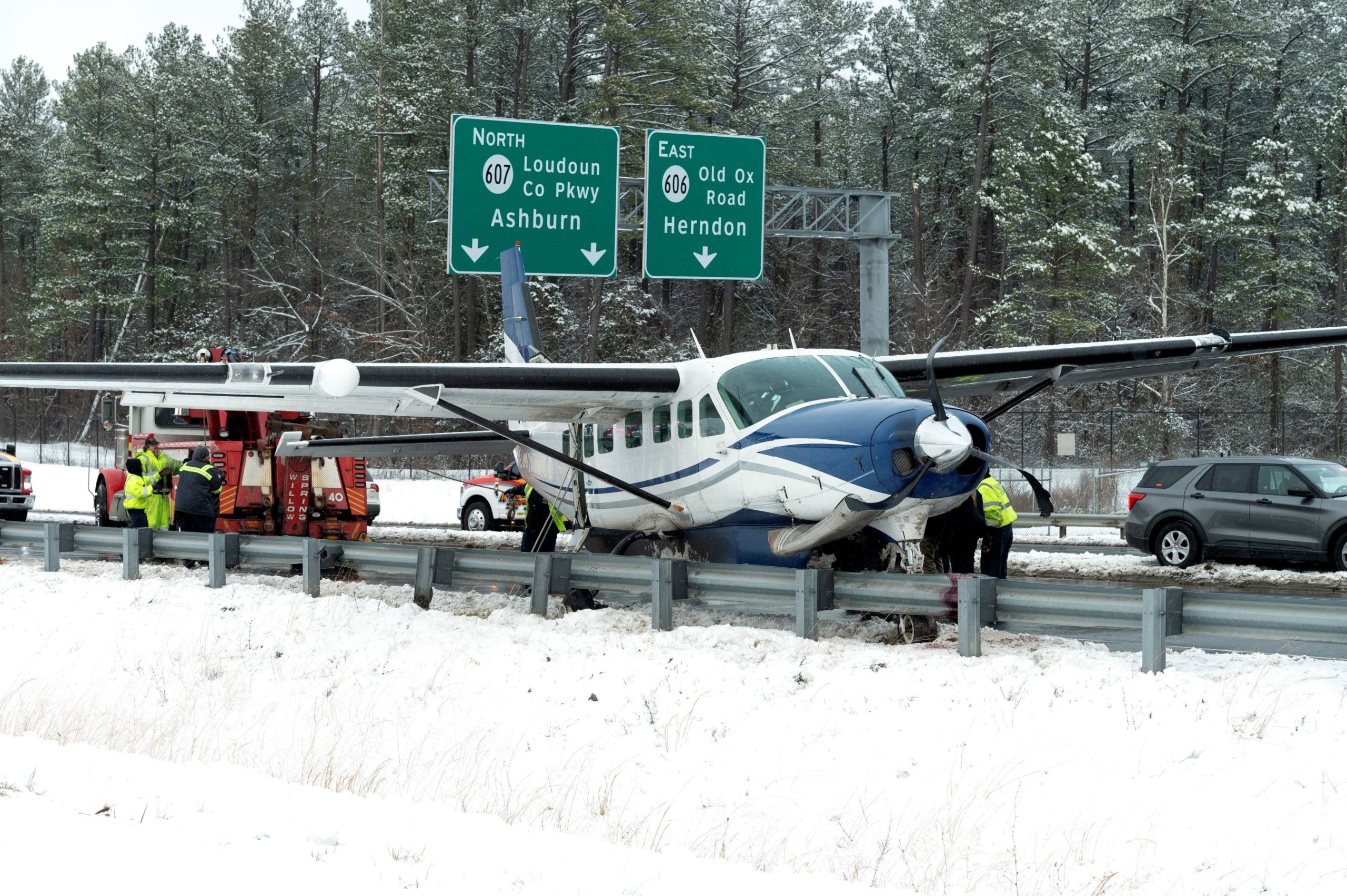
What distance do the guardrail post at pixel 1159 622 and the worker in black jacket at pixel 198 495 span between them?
12.9 meters

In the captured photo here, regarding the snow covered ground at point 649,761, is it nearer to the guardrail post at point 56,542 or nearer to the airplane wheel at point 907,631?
the airplane wheel at point 907,631

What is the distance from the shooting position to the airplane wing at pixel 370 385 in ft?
35.9

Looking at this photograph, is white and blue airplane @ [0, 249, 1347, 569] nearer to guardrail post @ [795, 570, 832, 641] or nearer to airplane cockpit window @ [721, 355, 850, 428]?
airplane cockpit window @ [721, 355, 850, 428]

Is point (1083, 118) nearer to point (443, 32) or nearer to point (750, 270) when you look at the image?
point (443, 32)

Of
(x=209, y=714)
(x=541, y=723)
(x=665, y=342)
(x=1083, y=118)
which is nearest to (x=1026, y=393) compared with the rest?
(x=541, y=723)

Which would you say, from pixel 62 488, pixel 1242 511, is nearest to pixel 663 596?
pixel 1242 511

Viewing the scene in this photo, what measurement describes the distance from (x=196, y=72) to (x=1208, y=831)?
5664 centimetres

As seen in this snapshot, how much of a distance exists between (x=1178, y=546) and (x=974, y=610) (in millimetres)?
10590

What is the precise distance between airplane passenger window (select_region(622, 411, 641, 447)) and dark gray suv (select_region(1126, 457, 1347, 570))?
29.4ft

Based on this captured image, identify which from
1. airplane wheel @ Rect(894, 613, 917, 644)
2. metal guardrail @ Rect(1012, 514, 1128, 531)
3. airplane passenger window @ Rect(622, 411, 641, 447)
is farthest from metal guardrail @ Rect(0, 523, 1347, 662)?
metal guardrail @ Rect(1012, 514, 1128, 531)

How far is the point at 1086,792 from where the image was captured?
677cm

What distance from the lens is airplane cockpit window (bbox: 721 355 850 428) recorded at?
11.4 metres

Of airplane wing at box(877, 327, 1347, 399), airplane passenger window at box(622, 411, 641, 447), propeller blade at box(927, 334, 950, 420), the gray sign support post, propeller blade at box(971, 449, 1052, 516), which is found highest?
the gray sign support post

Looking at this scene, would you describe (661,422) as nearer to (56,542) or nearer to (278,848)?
(56,542)
